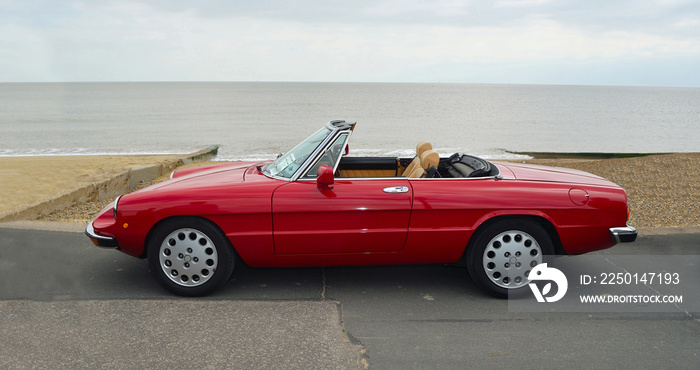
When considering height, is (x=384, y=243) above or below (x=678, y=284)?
above

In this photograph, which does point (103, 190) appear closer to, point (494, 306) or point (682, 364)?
point (494, 306)

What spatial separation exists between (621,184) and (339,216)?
7425mm

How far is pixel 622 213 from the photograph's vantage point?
4.20 metres

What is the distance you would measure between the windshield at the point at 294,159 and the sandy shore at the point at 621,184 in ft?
12.8

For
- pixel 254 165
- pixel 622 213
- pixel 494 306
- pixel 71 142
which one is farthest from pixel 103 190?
pixel 71 142

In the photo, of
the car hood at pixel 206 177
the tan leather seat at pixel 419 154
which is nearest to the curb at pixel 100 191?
the car hood at pixel 206 177

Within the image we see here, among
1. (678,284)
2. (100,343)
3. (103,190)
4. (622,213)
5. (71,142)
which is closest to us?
(100,343)

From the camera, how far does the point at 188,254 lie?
407 centimetres

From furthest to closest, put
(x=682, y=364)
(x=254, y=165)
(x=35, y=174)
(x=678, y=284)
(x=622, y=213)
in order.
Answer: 1. (x=35, y=174)
2. (x=254, y=165)
3. (x=678, y=284)
4. (x=622, y=213)
5. (x=682, y=364)

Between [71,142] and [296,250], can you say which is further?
[71,142]

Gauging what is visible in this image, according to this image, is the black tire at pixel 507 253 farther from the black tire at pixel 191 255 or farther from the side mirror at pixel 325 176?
the black tire at pixel 191 255

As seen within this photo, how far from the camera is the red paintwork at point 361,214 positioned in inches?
159

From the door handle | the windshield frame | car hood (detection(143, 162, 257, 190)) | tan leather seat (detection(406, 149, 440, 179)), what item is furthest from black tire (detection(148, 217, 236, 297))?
tan leather seat (detection(406, 149, 440, 179))

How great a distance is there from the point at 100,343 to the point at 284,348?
45.4 inches
